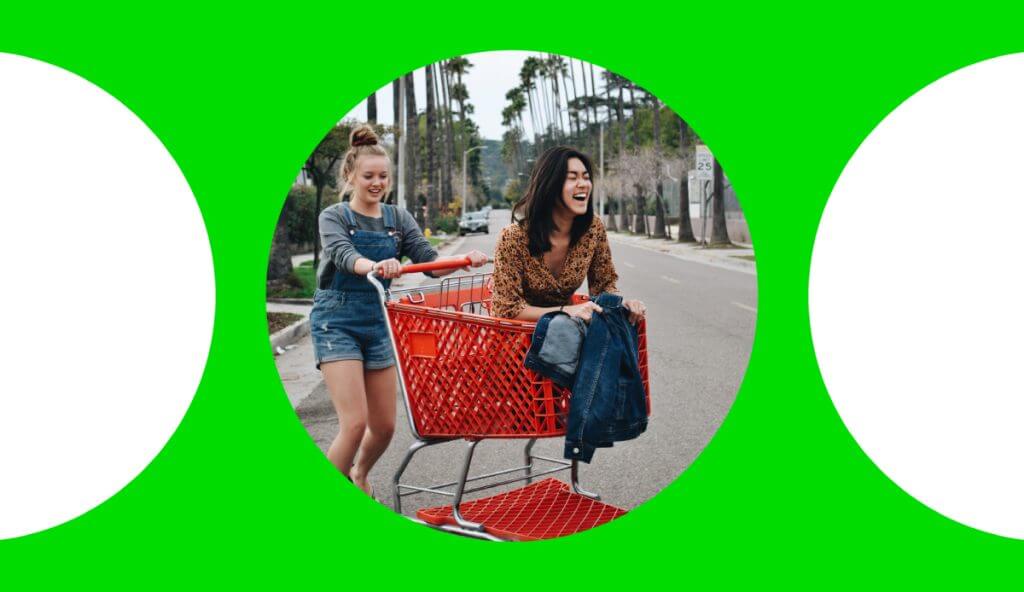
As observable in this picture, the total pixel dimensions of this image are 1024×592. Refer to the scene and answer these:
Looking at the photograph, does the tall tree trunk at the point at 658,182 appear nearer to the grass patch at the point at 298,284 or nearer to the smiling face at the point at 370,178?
the smiling face at the point at 370,178

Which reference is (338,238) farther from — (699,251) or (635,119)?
(699,251)

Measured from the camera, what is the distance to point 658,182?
175 inches

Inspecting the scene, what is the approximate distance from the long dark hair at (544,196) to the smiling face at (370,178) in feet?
2.05

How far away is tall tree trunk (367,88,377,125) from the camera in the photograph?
12.1 feet

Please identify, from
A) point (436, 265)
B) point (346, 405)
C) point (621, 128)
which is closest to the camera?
point (436, 265)

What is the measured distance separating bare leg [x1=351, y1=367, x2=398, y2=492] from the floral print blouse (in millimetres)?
684

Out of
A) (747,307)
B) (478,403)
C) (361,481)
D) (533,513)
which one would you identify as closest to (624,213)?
(747,307)

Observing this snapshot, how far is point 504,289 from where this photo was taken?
133 inches

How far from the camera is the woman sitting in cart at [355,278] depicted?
3635mm

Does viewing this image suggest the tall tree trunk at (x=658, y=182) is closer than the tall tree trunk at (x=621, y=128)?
No

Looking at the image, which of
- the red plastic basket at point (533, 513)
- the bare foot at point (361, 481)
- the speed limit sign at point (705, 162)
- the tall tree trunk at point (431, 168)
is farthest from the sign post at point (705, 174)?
the bare foot at point (361, 481)

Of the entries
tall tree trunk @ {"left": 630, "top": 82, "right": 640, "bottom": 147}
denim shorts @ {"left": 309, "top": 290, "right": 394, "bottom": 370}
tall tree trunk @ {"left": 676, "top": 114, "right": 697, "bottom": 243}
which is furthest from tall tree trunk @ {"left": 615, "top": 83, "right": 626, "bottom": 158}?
denim shorts @ {"left": 309, "top": 290, "right": 394, "bottom": 370}

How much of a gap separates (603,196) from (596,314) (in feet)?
2.26

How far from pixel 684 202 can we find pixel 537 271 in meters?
1.36
